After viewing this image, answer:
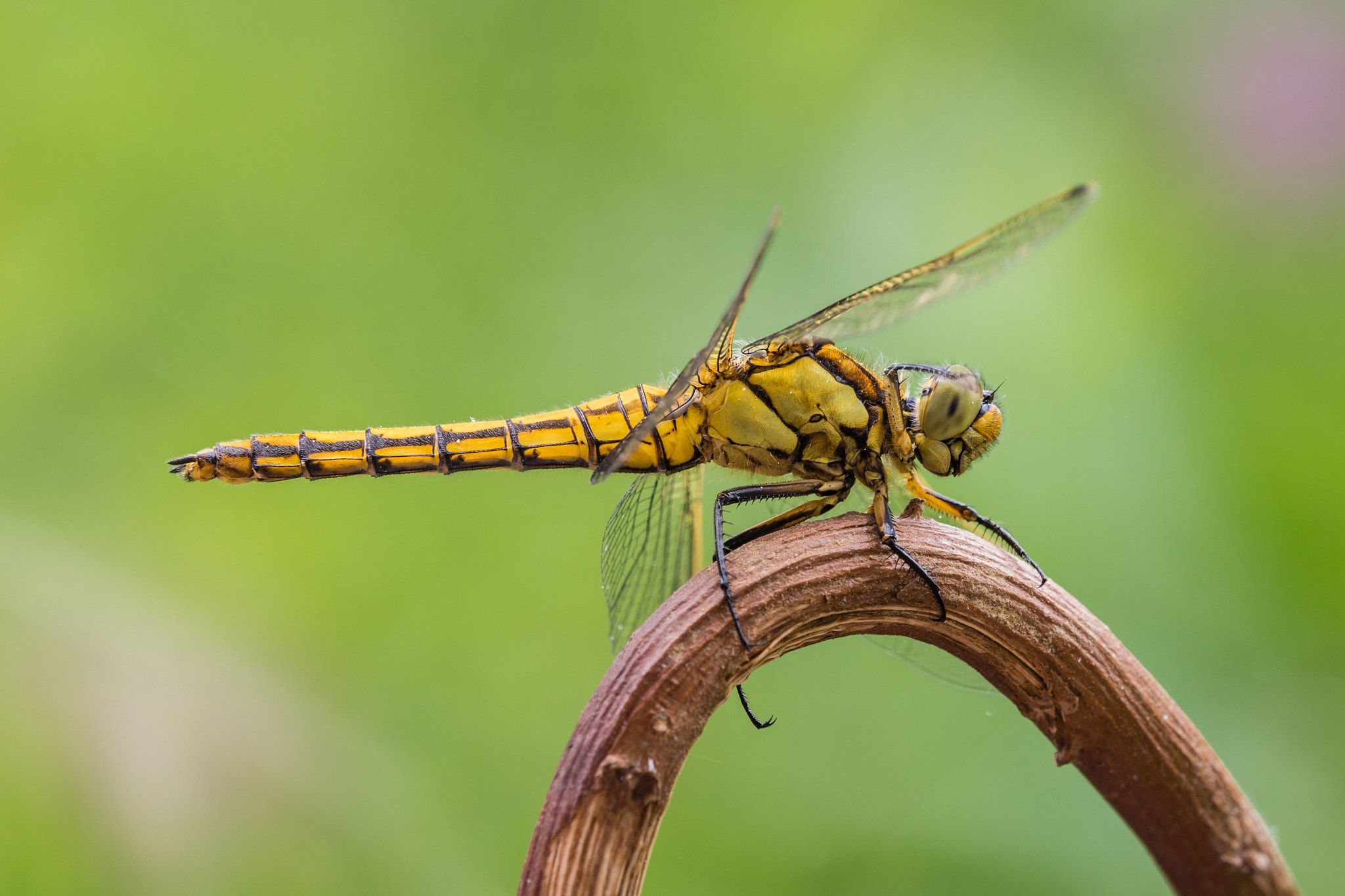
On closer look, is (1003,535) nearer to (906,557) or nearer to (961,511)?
(961,511)

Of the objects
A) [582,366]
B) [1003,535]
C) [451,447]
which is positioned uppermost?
[582,366]

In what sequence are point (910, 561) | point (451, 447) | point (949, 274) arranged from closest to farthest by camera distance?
point (910, 561)
point (949, 274)
point (451, 447)

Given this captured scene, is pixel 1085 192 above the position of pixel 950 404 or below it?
above

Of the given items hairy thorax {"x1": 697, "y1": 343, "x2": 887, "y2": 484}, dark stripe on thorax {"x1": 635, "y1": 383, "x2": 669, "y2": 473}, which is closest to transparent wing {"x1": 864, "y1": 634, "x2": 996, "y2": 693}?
hairy thorax {"x1": 697, "y1": 343, "x2": 887, "y2": 484}

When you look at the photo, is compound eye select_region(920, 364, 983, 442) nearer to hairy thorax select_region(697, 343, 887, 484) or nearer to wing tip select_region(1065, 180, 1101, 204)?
hairy thorax select_region(697, 343, 887, 484)

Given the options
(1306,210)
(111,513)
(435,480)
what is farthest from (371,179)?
(1306,210)

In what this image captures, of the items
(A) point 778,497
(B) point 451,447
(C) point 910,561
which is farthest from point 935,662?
(B) point 451,447
